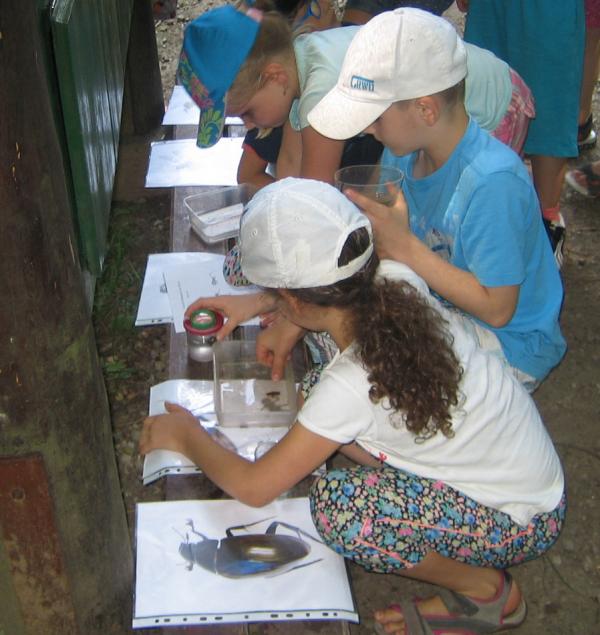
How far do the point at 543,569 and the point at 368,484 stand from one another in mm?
781

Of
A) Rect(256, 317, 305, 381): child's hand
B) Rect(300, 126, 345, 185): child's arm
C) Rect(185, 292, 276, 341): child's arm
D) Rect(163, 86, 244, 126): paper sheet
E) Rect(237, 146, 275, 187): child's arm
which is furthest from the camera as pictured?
Rect(163, 86, 244, 126): paper sheet

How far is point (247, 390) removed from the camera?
7.14ft

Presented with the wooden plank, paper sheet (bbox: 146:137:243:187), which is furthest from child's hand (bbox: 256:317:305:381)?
paper sheet (bbox: 146:137:243:187)

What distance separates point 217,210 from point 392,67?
1137 millimetres

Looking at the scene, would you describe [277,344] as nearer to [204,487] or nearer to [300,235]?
[204,487]

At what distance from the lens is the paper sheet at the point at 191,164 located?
3.24 metres

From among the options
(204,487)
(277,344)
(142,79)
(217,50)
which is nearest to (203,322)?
(277,344)

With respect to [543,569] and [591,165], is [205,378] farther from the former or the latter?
[591,165]

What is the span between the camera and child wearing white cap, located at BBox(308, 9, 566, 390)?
78.6 inches

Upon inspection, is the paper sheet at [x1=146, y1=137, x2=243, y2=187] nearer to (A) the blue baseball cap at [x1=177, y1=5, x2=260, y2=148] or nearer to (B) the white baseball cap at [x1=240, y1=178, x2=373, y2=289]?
(A) the blue baseball cap at [x1=177, y1=5, x2=260, y2=148]

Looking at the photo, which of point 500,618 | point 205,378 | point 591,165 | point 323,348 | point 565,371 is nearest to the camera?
point 500,618

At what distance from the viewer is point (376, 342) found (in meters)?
1.72

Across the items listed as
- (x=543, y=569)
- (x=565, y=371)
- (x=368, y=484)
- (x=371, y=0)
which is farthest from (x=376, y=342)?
(x=371, y=0)

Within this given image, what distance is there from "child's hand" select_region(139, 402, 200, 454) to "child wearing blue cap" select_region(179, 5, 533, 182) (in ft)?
2.90
